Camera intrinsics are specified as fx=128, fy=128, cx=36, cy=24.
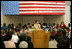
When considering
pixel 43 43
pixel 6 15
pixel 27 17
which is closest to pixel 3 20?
pixel 6 15

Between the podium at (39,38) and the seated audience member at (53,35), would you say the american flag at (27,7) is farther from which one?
the podium at (39,38)

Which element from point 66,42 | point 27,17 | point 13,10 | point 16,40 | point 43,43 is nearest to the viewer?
point 66,42

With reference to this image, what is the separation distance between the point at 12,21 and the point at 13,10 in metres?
1.61

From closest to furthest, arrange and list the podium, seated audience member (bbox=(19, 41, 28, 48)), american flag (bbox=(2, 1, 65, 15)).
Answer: seated audience member (bbox=(19, 41, 28, 48)) → the podium → american flag (bbox=(2, 1, 65, 15))

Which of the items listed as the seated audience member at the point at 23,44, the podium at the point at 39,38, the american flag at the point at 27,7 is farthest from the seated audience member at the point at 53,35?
the american flag at the point at 27,7

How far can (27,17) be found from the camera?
1398 cm

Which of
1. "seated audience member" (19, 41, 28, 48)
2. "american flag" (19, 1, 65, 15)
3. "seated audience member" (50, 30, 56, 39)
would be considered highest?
"american flag" (19, 1, 65, 15)

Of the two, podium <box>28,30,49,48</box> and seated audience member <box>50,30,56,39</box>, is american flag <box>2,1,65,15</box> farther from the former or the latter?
podium <box>28,30,49,48</box>

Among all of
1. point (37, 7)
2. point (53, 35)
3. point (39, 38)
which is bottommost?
point (53, 35)

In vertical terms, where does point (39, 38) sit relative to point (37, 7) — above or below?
below

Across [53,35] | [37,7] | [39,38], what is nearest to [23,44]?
[39,38]

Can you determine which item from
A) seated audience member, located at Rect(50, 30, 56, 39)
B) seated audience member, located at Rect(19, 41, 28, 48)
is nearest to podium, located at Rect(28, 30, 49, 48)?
seated audience member, located at Rect(19, 41, 28, 48)

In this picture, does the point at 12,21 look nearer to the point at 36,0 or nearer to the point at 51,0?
the point at 36,0

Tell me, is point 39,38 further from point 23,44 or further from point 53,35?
point 53,35
